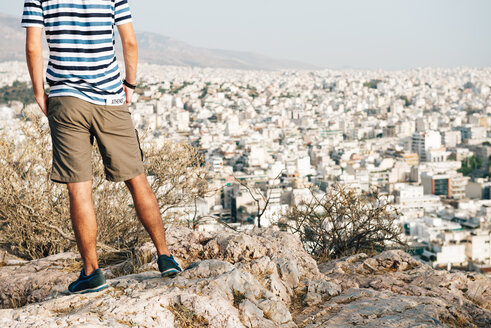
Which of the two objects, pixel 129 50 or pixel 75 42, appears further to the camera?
pixel 129 50

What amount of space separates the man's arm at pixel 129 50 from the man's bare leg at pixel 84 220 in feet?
1.23

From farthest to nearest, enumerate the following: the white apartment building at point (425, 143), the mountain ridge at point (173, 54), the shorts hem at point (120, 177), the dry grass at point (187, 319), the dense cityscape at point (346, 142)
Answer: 1. the mountain ridge at point (173, 54)
2. the white apartment building at point (425, 143)
3. the dense cityscape at point (346, 142)
4. the shorts hem at point (120, 177)
5. the dry grass at point (187, 319)

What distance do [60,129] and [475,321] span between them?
157cm

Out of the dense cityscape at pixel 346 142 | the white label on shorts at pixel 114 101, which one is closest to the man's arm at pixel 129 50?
the white label on shorts at pixel 114 101

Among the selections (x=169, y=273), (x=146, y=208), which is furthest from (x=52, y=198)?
(x=169, y=273)

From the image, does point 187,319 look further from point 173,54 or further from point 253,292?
point 173,54

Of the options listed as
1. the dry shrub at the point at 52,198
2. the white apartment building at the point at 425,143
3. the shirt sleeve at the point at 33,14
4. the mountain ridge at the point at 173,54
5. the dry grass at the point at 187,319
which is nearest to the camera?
the dry grass at the point at 187,319

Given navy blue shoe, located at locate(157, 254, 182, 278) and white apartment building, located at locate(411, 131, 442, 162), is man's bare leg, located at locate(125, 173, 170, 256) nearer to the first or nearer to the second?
navy blue shoe, located at locate(157, 254, 182, 278)

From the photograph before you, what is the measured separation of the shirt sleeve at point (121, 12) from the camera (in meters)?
1.79

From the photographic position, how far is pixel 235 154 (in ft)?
109

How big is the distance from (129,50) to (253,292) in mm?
917

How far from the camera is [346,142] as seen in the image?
4444 cm

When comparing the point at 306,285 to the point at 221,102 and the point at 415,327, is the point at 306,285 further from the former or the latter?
the point at 221,102

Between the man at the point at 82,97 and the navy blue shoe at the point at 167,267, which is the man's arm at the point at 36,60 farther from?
the navy blue shoe at the point at 167,267
